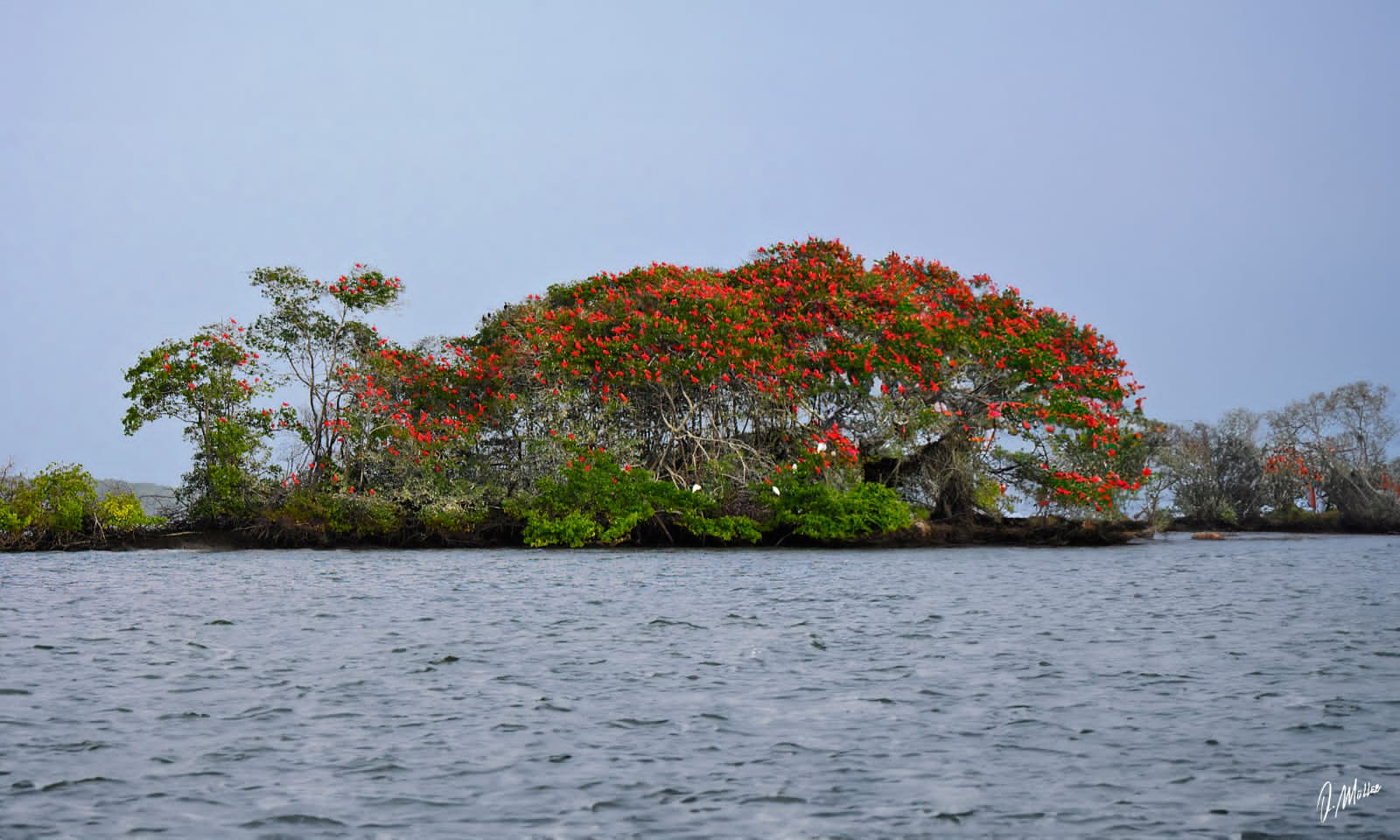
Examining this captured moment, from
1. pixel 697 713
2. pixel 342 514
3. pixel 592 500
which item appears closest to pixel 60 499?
pixel 342 514

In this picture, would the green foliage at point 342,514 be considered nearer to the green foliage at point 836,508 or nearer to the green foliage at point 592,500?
the green foliage at point 592,500

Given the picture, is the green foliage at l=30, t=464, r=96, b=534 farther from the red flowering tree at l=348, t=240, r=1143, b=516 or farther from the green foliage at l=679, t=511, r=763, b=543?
the green foliage at l=679, t=511, r=763, b=543

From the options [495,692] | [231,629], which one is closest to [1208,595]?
[495,692]

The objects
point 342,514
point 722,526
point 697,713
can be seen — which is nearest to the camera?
point 697,713

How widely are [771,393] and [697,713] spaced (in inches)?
755

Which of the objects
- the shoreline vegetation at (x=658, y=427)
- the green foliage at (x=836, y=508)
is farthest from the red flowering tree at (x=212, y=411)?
the green foliage at (x=836, y=508)

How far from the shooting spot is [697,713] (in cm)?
870

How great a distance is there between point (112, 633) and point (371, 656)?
3546 mm

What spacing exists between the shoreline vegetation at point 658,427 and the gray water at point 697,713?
9.93 meters

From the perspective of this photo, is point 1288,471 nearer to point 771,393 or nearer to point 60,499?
point 771,393

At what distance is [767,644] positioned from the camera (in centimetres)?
1223

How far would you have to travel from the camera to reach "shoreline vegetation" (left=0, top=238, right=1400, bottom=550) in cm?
2725

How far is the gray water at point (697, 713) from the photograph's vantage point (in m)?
6.24

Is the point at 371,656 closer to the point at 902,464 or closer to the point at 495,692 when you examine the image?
the point at 495,692
